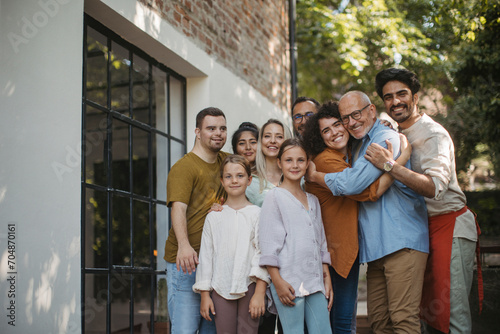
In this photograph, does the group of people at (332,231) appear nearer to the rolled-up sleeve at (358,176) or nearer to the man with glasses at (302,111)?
the rolled-up sleeve at (358,176)

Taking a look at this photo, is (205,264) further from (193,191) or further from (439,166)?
(439,166)

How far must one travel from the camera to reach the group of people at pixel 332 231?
2.88m

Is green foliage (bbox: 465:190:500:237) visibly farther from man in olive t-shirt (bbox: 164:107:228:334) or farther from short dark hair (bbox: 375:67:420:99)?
man in olive t-shirt (bbox: 164:107:228:334)

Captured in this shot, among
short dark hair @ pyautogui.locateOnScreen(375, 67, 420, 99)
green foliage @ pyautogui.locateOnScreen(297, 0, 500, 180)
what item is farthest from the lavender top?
green foliage @ pyautogui.locateOnScreen(297, 0, 500, 180)

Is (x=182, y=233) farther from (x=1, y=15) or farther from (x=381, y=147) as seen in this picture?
(x=1, y=15)

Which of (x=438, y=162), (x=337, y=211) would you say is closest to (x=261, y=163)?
(x=337, y=211)

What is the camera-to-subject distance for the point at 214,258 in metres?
3.01

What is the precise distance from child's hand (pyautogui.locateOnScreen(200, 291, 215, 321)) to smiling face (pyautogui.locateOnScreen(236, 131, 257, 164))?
1.07m

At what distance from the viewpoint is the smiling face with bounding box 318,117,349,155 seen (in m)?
3.16

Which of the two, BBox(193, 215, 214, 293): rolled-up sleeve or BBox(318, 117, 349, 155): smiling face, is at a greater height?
BBox(318, 117, 349, 155): smiling face

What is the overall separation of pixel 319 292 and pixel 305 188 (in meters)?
0.73

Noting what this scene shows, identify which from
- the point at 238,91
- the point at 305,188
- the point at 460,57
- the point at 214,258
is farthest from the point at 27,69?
the point at 460,57

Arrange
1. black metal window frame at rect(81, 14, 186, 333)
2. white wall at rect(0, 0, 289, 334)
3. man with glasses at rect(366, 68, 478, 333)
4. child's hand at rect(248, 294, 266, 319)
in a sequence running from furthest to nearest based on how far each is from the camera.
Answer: black metal window frame at rect(81, 14, 186, 333)
man with glasses at rect(366, 68, 478, 333)
child's hand at rect(248, 294, 266, 319)
white wall at rect(0, 0, 289, 334)

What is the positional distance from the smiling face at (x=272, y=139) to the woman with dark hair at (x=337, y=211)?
0.28m
